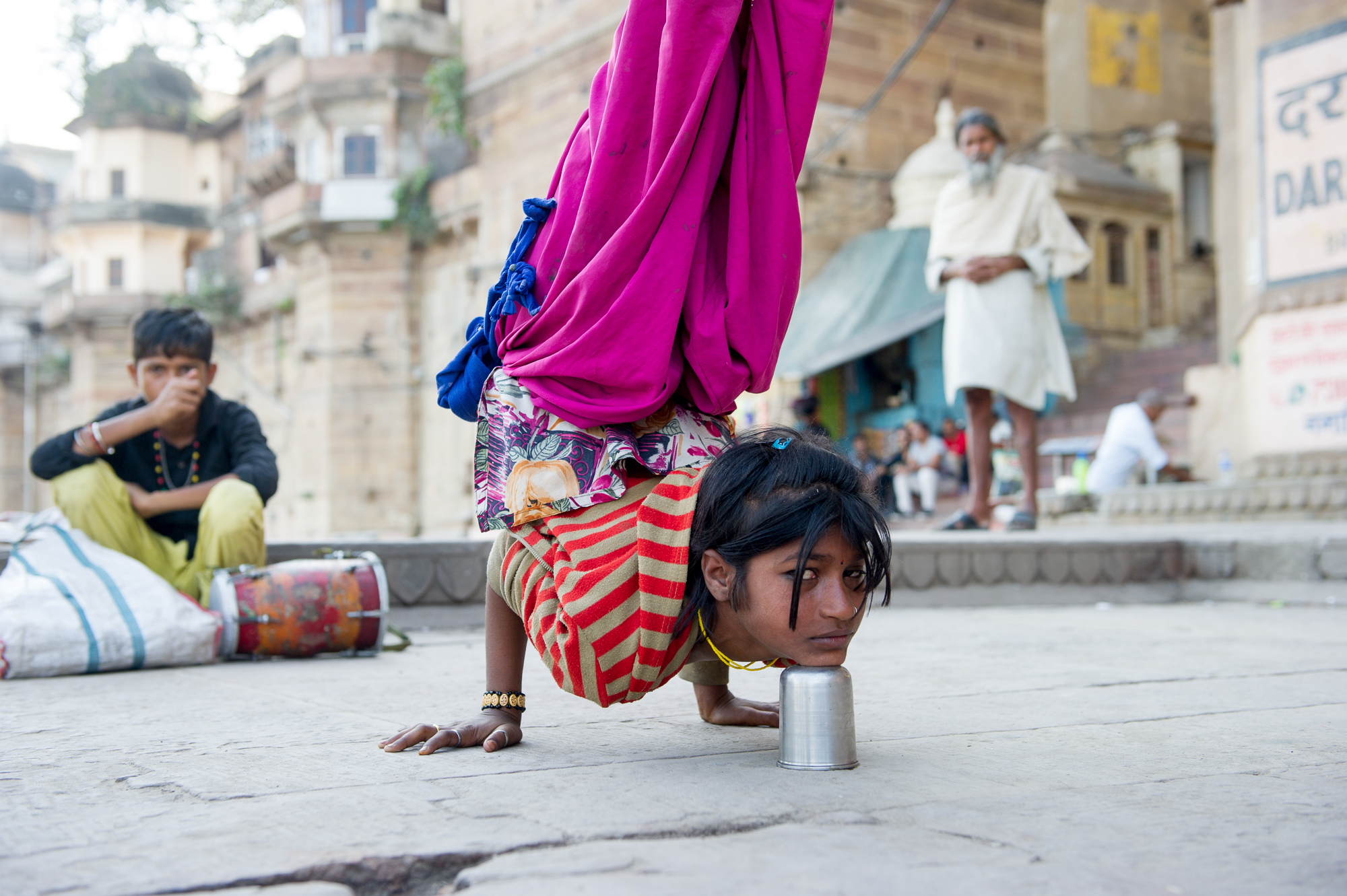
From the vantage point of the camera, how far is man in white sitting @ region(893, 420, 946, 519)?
11.9 meters

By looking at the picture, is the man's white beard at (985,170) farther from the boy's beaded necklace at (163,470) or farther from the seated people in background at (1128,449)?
the boy's beaded necklace at (163,470)

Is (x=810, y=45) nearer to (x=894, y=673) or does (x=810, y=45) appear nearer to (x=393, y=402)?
(x=894, y=673)

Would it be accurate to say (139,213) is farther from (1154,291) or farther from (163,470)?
(163,470)

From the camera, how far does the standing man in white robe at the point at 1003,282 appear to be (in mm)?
5883

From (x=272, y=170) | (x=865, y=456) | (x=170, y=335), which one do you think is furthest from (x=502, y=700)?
(x=272, y=170)

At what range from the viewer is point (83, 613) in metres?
3.19

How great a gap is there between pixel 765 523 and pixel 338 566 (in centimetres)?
224

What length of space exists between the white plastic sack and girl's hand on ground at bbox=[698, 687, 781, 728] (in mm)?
1788

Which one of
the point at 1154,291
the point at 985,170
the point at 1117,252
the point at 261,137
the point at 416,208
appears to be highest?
the point at 261,137

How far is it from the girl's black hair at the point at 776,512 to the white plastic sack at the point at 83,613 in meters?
2.04

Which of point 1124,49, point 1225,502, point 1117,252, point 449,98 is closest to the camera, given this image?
point 1225,502

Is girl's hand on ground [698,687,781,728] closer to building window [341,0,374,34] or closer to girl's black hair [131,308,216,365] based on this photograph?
girl's black hair [131,308,216,365]

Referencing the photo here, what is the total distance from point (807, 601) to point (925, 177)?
47.4 ft

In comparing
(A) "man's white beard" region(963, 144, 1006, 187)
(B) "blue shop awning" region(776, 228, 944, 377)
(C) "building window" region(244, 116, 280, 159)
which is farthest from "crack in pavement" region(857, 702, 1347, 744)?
(C) "building window" region(244, 116, 280, 159)
